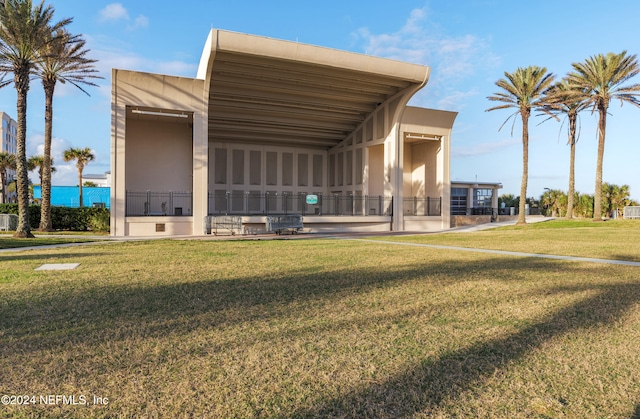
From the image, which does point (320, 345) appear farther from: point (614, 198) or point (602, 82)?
point (614, 198)

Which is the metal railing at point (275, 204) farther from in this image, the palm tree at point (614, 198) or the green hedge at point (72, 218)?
the palm tree at point (614, 198)

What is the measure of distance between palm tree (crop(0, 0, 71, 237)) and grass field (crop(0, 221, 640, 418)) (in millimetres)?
14678

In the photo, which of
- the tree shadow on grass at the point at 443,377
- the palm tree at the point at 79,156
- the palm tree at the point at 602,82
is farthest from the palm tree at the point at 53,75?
the palm tree at the point at 602,82

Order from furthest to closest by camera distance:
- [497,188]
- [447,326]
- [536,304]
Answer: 1. [497,188]
2. [536,304]
3. [447,326]

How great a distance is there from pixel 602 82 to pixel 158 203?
107ft

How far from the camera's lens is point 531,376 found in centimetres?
364

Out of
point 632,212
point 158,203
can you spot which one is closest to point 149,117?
point 158,203

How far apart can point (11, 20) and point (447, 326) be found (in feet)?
74.5

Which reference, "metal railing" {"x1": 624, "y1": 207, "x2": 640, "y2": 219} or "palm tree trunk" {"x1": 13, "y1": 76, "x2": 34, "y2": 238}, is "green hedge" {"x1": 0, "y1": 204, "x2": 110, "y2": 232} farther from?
"metal railing" {"x1": 624, "y1": 207, "x2": 640, "y2": 219}

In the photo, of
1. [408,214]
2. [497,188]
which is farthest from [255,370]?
[497,188]

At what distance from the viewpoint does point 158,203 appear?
2670 centimetres

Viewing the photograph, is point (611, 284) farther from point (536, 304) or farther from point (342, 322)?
point (342, 322)

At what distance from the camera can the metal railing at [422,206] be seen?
30609 mm

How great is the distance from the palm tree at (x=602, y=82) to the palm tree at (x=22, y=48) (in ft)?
114
